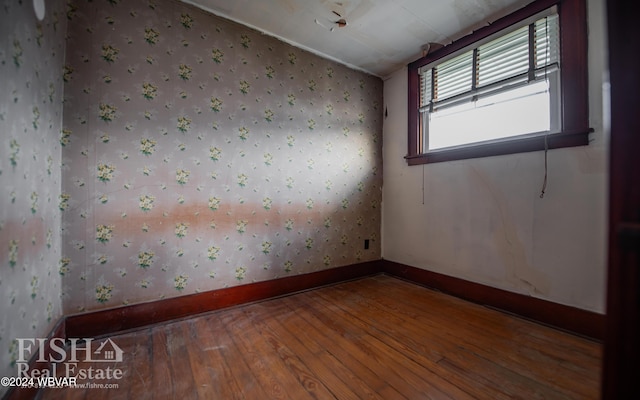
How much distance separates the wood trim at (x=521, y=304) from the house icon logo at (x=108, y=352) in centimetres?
239

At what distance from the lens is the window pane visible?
5.88ft

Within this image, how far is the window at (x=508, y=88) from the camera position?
1.63 meters

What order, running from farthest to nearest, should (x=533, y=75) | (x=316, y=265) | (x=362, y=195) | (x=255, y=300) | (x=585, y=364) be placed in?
(x=362, y=195)
(x=316, y=265)
(x=255, y=300)
(x=533, y=75)
(x=585, y=364)

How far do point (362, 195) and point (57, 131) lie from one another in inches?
95.0

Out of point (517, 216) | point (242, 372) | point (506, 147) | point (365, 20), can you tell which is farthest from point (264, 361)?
point (365, 20)

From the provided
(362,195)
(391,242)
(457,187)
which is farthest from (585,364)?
(362,195)

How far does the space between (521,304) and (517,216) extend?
2.10ft

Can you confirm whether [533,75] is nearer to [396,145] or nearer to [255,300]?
[396,145]

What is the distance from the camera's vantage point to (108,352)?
1.40 m

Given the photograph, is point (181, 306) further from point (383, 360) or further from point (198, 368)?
point (383, 360)

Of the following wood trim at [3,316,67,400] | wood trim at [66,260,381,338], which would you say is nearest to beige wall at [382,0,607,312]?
wood trim at [66,260,381,338]

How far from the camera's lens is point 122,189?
5.24 feet

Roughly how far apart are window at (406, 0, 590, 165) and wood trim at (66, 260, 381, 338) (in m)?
1.72

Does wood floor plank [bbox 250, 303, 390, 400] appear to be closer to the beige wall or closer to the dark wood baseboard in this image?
the dark wood baseboard
